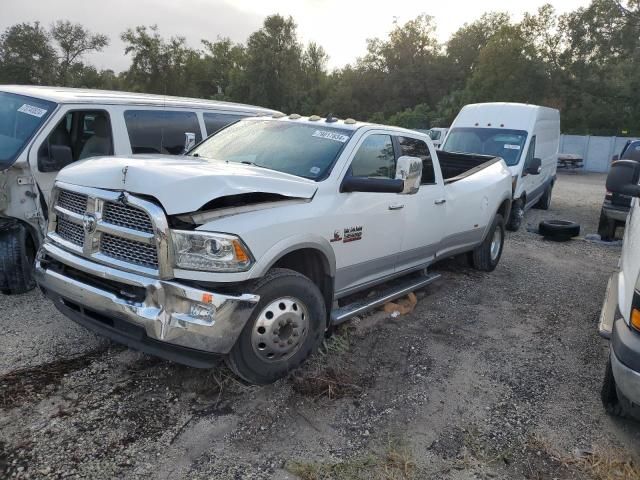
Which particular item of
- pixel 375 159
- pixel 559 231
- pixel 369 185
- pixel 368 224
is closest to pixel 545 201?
pixel 559 231

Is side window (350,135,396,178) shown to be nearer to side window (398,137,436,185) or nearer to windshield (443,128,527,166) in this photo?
side window (398,137,436,185)

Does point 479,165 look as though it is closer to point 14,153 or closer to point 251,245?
point 251,245

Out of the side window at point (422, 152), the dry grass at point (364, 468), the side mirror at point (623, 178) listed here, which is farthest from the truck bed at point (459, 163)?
the dry grass at point (364, 468)

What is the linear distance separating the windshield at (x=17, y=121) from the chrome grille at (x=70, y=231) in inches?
62.9

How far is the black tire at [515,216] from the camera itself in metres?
9.55

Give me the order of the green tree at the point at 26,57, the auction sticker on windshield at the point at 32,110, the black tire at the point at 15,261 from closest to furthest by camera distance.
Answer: the black tire at the point at 15,261, the auction sticker on windshield at the point at 32,110, the green tree at the point at 26,57

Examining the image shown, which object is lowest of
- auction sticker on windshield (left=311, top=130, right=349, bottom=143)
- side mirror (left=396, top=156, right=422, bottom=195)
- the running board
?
the running board

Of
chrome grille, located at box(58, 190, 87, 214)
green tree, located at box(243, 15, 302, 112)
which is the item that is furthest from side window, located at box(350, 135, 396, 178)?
green tree, located at box(243, 15, 302, 112)

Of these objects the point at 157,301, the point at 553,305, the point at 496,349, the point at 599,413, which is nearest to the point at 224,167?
the point at 157,301

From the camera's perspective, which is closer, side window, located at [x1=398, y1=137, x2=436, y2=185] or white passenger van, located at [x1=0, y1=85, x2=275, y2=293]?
white passenger van, located at [x1=0, y1=85, x2=275, y2=293]

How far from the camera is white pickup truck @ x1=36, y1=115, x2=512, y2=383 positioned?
298 centimetres

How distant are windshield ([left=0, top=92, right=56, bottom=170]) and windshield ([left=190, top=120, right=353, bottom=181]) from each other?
172 centimetres

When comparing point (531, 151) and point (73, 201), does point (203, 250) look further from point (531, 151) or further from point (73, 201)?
point (531, 151)

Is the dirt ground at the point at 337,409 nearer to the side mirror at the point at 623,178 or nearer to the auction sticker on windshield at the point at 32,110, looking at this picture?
the side mirror at the point at 623,178
